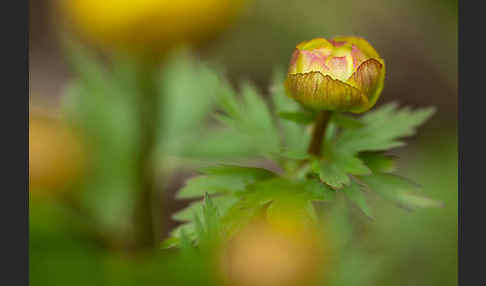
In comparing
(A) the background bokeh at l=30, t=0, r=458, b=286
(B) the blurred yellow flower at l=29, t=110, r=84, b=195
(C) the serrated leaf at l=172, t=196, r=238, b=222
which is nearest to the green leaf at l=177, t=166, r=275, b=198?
(C) the serrated leaf at l=172, t=196, r=238, b=222

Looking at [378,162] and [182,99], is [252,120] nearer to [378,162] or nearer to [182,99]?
[378,162]

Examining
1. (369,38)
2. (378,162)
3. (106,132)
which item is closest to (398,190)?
(378,162)

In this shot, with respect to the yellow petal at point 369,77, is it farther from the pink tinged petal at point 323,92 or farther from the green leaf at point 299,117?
the green leaf at point 299,117

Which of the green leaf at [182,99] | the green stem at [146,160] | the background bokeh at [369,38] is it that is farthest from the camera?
the background bokeh at [369,38]

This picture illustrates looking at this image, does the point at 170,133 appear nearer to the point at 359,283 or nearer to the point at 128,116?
the point at 128,116

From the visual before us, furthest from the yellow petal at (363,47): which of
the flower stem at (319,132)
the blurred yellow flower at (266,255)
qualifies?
the blurred yellow flower at (266,255)

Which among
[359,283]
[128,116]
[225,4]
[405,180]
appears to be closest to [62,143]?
[128,116]
